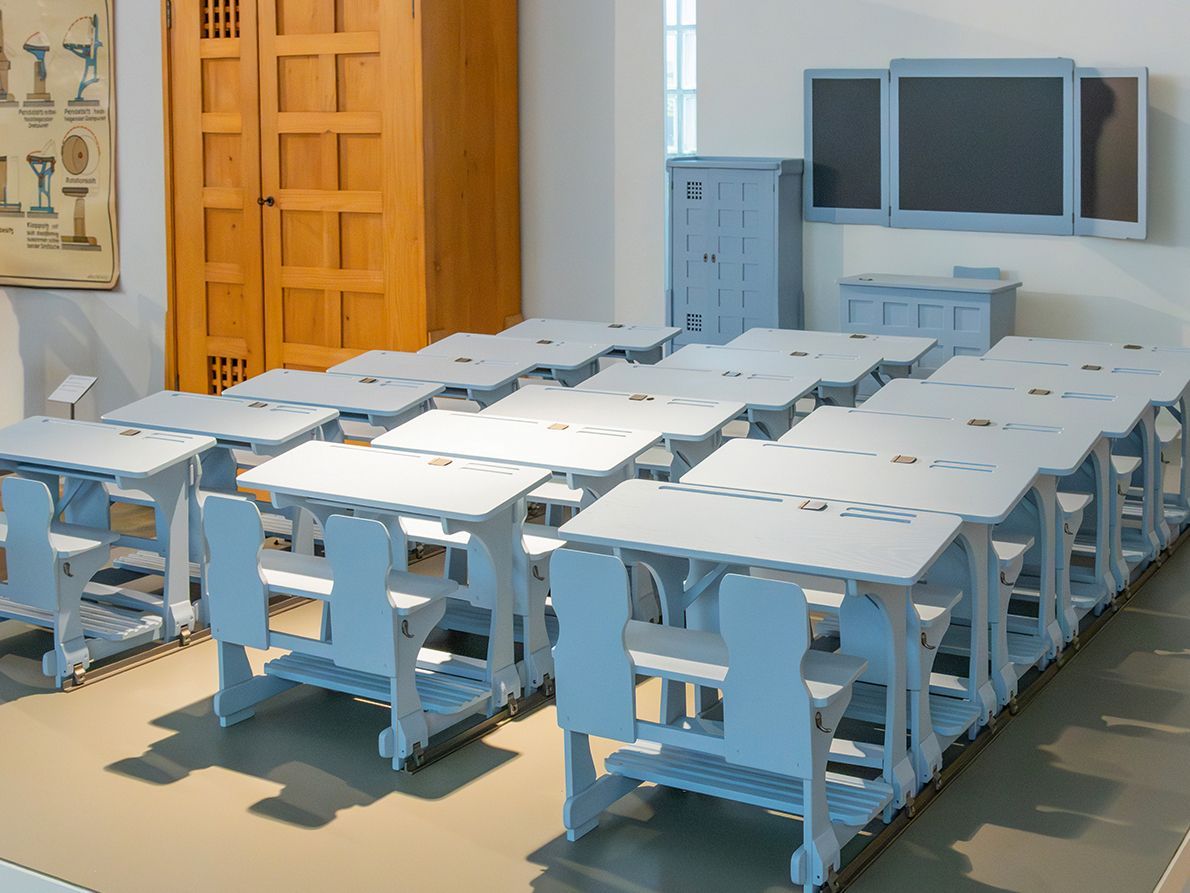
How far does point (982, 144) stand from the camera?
7.32 metres

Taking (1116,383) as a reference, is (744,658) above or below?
below

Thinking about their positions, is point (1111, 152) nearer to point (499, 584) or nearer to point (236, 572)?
point (499, 584)

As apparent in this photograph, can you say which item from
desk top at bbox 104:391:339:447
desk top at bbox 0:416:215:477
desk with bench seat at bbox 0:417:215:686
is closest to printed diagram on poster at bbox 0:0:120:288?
desk top at bbox 104:391:339:447

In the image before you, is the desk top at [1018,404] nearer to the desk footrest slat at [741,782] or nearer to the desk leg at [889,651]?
the desk leg at [889,651]

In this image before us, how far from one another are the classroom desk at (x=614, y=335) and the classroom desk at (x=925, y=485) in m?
2.03

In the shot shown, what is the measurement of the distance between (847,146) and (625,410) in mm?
3477

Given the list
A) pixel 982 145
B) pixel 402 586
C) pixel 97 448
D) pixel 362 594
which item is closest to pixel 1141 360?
pixel 982 145

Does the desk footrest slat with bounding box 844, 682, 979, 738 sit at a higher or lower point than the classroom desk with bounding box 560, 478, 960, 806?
lower

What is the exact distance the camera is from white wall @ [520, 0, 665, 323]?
320 inches

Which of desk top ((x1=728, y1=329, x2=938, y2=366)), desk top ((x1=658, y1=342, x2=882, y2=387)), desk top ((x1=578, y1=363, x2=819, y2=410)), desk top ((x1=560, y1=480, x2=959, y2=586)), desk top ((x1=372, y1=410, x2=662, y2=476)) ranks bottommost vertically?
desk top ((x1=560, y1=480, x2=959, y2=586))

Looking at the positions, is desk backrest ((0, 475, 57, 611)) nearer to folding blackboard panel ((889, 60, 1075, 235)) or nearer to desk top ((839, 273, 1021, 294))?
desk top ((839, 273, 1021, 294))

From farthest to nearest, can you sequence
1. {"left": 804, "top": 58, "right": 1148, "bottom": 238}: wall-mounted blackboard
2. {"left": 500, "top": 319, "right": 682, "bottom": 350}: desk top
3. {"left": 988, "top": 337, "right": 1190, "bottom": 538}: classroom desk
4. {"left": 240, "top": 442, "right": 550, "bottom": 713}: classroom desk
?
{"left": 804, "top": 58, "right": 1148, "bottom": 238}: wall-mounted blackboard → {"left": 500, "top": 319, "right": 682, "bottom": 350}: desk top → {"left": 988, "top": 337, "right": 1190, "bottom": 538}: classroom desk → {"left": 240, "top": 442, "right": 550, "bottom": 713}: classroom desk

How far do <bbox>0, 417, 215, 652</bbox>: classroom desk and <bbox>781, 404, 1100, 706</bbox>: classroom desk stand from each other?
5.92 feet

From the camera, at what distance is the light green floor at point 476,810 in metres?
3.17
